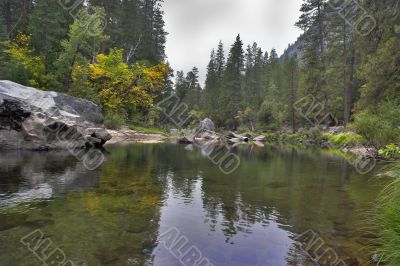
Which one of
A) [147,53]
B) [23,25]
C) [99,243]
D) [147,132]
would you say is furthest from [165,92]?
[99,243]

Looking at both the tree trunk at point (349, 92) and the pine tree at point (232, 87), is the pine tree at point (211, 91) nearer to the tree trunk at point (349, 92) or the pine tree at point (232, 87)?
the pine tree at point (232, 87)

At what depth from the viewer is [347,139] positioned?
3484 cm

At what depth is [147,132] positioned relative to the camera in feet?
139

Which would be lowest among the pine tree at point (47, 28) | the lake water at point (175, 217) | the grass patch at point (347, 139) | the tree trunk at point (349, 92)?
the lake water at point (175, 217)

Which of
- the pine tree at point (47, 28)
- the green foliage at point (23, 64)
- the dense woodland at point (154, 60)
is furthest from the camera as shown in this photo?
the pine tree at point (47, 28)

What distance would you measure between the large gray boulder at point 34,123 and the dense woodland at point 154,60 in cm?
1286

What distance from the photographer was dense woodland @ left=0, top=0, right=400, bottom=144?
2183cm

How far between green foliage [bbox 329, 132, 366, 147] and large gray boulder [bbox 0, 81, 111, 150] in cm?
2348

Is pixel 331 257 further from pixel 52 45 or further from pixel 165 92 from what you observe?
pixel 165 92

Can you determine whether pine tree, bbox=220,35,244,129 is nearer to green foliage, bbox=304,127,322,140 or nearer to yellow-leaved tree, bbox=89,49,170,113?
green foliage, bbox=304,127,322,140

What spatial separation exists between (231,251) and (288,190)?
21.0ft

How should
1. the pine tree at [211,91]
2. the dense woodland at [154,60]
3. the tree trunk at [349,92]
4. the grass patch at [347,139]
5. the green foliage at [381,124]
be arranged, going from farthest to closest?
1. the pine tree at [211,91]
2. the tree trunk at [349,92]
3. the grass patch at [347,139]
4. the dense woodland at [154,60]
5. the green foliage at [381,124]

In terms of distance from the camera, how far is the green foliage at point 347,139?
1224 inches

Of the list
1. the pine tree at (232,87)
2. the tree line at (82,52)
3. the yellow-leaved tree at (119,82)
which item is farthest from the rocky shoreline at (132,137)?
the pine tree at (232,87)
